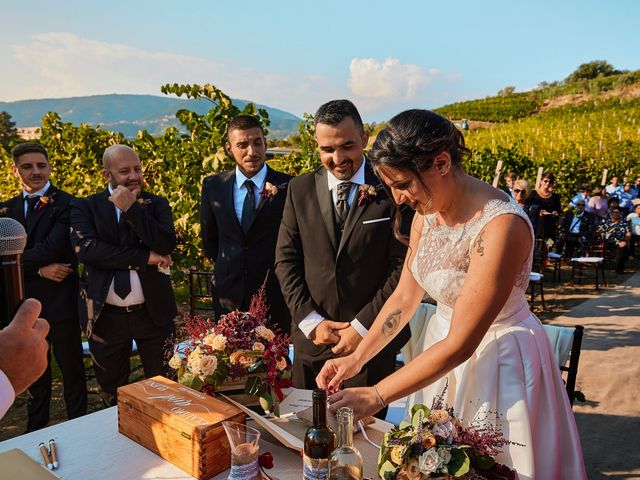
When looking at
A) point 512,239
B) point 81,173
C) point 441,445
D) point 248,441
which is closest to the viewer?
point 441,445

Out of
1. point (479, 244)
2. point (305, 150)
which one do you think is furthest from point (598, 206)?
point (479, 244)

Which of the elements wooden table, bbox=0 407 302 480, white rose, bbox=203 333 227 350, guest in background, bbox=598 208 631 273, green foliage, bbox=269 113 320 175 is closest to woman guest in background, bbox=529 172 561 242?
guest in background, bbox=598 208 631 273

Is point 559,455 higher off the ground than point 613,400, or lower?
higher

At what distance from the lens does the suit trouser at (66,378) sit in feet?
13.4

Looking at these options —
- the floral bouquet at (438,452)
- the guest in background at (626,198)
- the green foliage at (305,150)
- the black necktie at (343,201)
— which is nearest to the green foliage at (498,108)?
the guest in background at (626,198)

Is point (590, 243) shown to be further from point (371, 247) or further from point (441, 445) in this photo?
point (441, 445)

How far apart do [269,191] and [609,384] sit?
14.3ft

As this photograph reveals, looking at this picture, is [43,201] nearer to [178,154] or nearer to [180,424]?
[178,154]

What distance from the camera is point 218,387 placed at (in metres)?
2.00

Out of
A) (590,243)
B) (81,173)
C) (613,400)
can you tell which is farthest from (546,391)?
(590,243)

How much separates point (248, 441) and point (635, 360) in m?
6.29

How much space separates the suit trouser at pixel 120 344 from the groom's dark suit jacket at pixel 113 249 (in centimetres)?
8

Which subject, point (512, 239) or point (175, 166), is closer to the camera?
point (512, 239)

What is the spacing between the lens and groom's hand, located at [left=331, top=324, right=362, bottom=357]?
269cm
